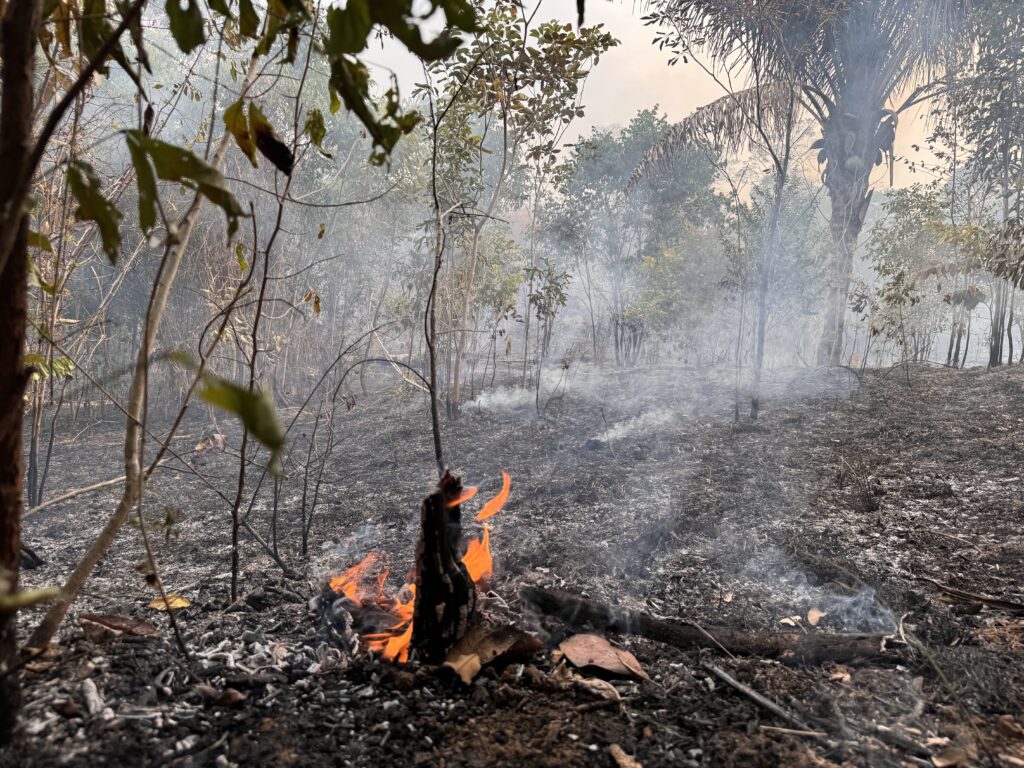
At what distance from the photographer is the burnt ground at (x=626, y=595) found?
4.73ft

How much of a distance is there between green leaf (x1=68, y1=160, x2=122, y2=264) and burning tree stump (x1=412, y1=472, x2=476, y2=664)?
118 centimetres

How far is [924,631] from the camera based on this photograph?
6.95 feet

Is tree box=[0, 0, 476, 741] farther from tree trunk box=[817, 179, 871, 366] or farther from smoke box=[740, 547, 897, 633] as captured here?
tree trunk box=[817, 179, 871, 366]

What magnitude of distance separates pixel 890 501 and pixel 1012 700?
89.1 inches

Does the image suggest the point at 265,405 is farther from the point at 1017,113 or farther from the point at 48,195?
the point at 1017,113

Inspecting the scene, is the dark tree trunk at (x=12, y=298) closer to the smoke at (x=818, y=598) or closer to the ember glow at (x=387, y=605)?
the ember glow at (x=387, y=605)

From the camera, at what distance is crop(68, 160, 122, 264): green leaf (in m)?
0.85

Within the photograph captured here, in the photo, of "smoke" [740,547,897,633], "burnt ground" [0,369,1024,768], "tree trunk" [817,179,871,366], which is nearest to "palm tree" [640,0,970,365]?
"tree trunk" [817,179,871,366]

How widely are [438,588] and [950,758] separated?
4.67 ft

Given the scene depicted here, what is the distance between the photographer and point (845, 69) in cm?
867

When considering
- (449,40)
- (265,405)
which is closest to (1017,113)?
(449,40)

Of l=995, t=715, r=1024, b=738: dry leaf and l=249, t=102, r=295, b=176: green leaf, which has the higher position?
l=249, t=102, r=295, b=176: green leaf

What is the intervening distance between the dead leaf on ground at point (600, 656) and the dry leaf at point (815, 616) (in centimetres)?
90

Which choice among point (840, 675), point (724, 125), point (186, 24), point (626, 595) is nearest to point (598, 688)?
point (840, 675)
